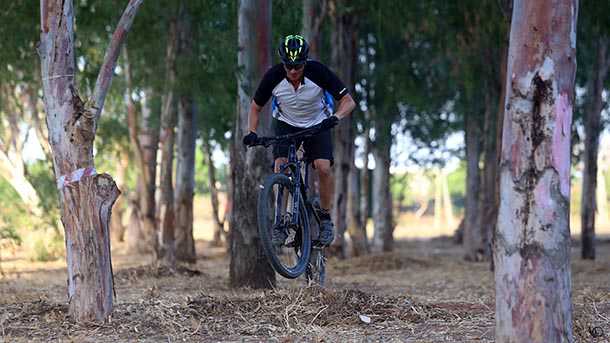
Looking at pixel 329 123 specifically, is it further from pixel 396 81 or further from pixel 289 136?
pixel 396 81

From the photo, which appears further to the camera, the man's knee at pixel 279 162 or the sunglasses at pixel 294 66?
the man's knee at pixel 279 162

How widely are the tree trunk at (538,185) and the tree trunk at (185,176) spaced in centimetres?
1197

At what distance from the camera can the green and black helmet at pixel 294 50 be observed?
24.1 ft

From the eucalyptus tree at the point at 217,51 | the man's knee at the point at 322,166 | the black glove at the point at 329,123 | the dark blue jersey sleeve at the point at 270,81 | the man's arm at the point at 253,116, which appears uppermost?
the eucalyptus tree at the point at 217,51

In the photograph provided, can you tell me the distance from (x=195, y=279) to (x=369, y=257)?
18.4 ft

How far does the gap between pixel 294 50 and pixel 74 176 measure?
211 cm

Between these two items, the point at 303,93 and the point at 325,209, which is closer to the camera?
the point at 303,93

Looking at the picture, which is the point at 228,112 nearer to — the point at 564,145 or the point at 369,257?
the point at 369,257

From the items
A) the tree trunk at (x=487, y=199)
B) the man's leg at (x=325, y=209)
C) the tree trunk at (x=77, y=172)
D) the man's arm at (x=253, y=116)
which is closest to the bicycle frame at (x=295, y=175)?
the man's leg at (x=325, y=209)

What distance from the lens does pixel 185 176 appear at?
53.9ft

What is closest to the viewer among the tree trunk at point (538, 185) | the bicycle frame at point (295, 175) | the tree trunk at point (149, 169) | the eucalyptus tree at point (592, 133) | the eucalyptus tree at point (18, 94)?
the tree trunk at point (538, 185)

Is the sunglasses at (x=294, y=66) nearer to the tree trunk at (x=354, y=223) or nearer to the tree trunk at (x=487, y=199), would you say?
the tree trunk at (x=487, y=199)

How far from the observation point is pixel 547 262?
16.0 feet

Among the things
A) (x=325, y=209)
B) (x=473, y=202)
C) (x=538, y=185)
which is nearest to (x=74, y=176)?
(x=325, y=209)
